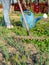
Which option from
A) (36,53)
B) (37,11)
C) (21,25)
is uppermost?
(36,53)

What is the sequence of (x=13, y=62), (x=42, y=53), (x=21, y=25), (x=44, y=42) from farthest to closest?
1. (x=21, y=25)
2. (x=44, y=42)
3. (x=42, y=53)
4. (x=13, y=62)

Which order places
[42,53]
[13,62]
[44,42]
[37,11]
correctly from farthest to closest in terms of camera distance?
[37,11] < [44,42] < [42,53] < [13,62]

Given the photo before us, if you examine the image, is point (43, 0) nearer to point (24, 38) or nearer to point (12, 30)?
point (12, 30)

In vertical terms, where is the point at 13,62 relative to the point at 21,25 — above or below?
above

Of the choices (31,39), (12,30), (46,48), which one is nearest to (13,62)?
(46,48)

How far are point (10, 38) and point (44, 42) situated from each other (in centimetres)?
76

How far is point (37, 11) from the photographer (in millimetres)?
14594

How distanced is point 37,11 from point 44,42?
7770mm

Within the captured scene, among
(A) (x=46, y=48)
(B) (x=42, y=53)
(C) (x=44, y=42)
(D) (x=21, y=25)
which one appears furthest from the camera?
(D) (x=21, y=25)

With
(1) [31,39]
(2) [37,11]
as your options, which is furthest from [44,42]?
(2) [37,11]

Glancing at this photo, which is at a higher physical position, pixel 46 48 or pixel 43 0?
pixel 46 48

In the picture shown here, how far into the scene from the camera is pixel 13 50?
6078 millimetres

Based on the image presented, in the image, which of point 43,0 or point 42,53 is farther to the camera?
point 43,0

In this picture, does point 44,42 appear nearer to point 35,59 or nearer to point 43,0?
point 35,59
